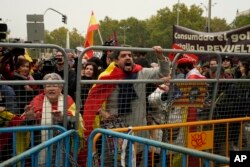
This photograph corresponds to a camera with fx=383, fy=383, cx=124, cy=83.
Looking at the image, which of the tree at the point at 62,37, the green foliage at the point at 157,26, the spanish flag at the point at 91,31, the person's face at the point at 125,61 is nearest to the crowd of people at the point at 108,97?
the person's face at the point at 125,61

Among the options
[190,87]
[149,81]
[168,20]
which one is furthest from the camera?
[168,20]

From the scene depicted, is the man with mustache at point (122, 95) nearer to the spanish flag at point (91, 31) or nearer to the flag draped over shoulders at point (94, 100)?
the flag draped over shoulders at point (94, 100)

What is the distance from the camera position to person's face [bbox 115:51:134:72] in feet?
15.5

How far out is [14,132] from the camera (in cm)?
397

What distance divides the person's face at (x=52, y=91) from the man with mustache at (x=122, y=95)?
1.21 feet

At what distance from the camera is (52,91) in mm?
4262

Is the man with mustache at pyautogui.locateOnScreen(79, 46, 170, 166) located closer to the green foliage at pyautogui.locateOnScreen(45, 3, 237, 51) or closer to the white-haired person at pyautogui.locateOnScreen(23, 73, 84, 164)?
the white-haired person at pyautogui.locateOnScreen(23, 73, 84, 164)

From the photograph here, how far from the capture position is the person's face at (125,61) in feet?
15.5

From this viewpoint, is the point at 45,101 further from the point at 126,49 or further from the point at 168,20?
the point at 168,20

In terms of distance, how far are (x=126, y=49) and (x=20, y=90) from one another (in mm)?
1292

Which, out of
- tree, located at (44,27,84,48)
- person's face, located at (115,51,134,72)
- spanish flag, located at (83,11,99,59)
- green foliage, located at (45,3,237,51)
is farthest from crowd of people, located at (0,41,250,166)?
tree, located at (44,27,84,48)

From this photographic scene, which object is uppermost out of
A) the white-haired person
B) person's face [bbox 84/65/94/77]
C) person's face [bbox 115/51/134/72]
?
person's face [bbox 115/51/134/72]

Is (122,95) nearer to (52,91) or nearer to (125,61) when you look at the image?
(125,61)

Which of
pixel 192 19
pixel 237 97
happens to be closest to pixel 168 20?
pixel 192 19
